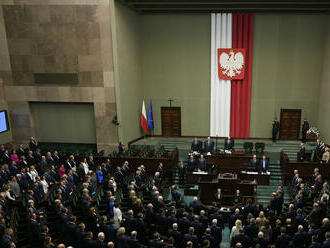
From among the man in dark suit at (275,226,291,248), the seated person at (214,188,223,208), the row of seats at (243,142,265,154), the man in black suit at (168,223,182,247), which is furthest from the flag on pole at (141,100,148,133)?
the man in dark suit at (275,226,291,248)

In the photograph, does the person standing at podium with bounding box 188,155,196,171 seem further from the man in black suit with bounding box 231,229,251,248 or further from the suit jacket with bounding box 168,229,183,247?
the man in black suit with bounding box 231,229,251,248

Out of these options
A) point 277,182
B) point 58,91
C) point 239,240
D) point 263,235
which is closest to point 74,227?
point 239,240

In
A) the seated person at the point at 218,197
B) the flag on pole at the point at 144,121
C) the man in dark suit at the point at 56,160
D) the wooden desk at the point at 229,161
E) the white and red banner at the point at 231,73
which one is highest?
the white and red banner at the point at 231,73

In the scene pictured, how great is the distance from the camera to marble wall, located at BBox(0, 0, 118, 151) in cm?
1534

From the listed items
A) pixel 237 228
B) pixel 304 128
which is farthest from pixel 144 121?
pixel 237 228

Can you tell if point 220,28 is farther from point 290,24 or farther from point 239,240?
point 239,240

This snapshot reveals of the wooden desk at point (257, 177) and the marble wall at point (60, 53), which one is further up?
the marble wall at point (60, 53)

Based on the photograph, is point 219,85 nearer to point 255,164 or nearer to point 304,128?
point 304,128

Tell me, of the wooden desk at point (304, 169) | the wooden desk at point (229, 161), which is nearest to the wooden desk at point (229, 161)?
the wooden desk at point (229, 161)

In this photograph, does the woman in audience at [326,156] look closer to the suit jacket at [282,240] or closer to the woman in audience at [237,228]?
the suit jacket at [282,240]

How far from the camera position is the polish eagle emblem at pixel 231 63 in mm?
17219

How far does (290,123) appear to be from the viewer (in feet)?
57.9

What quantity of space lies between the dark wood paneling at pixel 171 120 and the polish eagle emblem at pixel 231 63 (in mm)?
3469

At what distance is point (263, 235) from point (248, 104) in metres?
11.0
